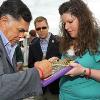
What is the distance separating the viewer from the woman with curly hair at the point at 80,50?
11.3ft

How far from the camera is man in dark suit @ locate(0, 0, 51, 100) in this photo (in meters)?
2.32

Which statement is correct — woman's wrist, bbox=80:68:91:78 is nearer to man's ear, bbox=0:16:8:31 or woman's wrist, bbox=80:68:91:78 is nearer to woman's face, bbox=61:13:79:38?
woman's face, bbox=61:13:79:38

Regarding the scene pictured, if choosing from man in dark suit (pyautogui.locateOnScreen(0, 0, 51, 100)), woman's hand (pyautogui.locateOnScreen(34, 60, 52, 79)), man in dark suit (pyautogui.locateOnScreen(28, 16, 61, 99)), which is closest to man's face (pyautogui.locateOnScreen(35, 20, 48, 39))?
man in dark suit (pyautogui.locateOnScreen(28, 16, 61, 99))

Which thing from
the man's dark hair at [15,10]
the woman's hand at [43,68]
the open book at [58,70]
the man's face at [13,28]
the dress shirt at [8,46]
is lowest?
the open book at [58,70]

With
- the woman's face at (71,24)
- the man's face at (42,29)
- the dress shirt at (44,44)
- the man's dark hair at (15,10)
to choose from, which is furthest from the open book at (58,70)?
the man's face at (42,29)

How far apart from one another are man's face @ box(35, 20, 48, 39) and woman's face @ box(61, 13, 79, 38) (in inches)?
79.5

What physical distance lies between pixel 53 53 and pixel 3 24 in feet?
9.56

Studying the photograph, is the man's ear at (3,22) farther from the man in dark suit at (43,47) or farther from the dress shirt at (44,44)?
the dress shirt at (44,44)

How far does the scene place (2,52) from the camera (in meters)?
2.47

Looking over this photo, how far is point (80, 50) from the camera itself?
3607 mm

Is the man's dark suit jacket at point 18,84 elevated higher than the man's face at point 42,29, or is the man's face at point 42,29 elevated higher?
the man's face at point 42,29

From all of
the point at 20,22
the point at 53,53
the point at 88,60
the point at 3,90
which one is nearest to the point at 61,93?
the point at 88,60

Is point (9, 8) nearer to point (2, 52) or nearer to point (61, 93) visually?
point (2, 52)

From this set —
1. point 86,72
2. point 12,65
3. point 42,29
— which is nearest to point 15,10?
point 12,65
